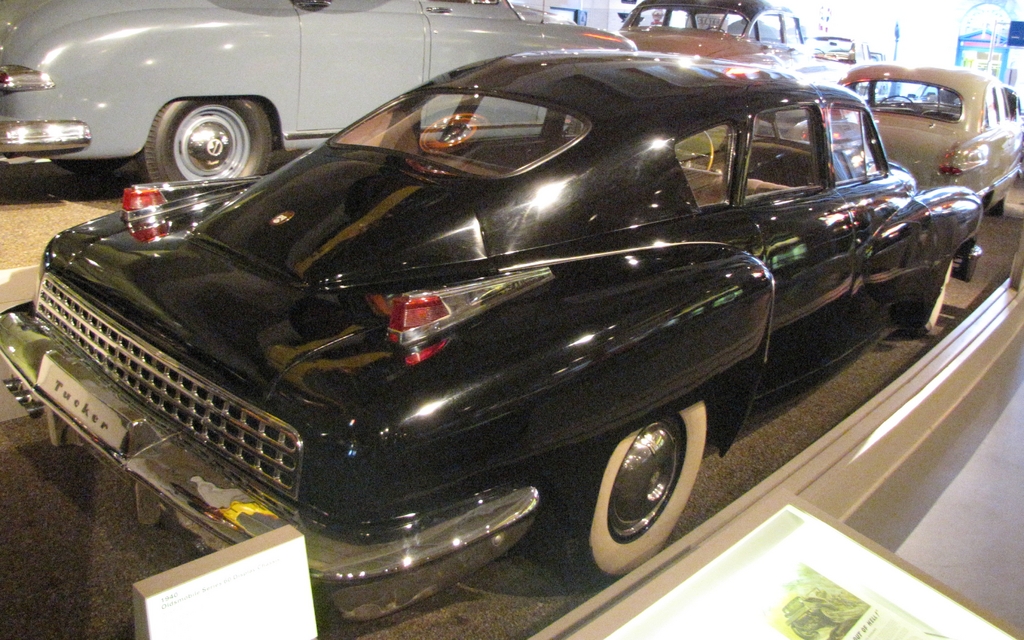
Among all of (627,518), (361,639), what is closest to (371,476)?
(361,639)

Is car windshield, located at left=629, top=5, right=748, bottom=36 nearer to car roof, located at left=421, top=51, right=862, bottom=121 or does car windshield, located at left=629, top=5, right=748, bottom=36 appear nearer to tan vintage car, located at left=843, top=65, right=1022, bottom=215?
tan vintage car, located at left=843, top=65, right=1022, bottom=215

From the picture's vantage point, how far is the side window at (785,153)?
10.0 ft

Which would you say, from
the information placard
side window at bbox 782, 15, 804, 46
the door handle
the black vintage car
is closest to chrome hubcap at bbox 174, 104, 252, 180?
the door handle

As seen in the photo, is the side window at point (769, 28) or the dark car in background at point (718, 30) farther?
the side window at point (769, 28)

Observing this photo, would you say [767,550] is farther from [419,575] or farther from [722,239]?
[722,239]

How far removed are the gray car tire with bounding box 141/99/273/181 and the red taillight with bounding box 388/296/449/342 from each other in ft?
9.75

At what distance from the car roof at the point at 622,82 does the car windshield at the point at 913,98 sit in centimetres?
396

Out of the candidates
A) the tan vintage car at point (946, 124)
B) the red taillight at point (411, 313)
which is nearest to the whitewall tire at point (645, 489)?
the red taillight at point (411, 313)

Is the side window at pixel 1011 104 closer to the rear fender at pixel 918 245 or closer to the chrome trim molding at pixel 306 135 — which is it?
the rear fender at pixel 918 245

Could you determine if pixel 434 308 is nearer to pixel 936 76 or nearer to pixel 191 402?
pixel 191 402

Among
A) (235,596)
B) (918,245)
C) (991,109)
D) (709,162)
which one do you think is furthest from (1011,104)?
(235,596)

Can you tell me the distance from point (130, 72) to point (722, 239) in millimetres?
3269

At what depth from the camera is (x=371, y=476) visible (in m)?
1.61

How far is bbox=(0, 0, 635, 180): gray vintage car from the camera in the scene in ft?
13.1
